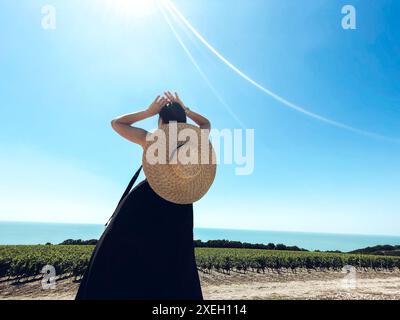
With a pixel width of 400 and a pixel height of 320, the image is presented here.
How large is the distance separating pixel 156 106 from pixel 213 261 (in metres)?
13.6

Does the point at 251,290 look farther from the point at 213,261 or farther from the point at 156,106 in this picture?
the point at 156,106

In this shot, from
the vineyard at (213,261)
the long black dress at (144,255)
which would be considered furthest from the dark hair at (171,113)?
the vineyard at (213,261)

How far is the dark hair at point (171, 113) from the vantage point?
7.43ft

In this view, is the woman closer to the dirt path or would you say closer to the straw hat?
the straw hat

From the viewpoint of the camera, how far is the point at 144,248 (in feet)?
6.76

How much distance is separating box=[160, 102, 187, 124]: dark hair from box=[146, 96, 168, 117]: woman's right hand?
0.19ft

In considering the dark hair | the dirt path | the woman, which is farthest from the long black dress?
the dirt path

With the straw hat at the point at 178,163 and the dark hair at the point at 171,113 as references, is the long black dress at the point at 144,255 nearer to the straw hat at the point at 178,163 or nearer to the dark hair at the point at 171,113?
the straw hat at the point at 178,163

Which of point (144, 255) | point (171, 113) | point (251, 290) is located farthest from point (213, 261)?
point (171, 113)

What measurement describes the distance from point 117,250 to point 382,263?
86.3ft
